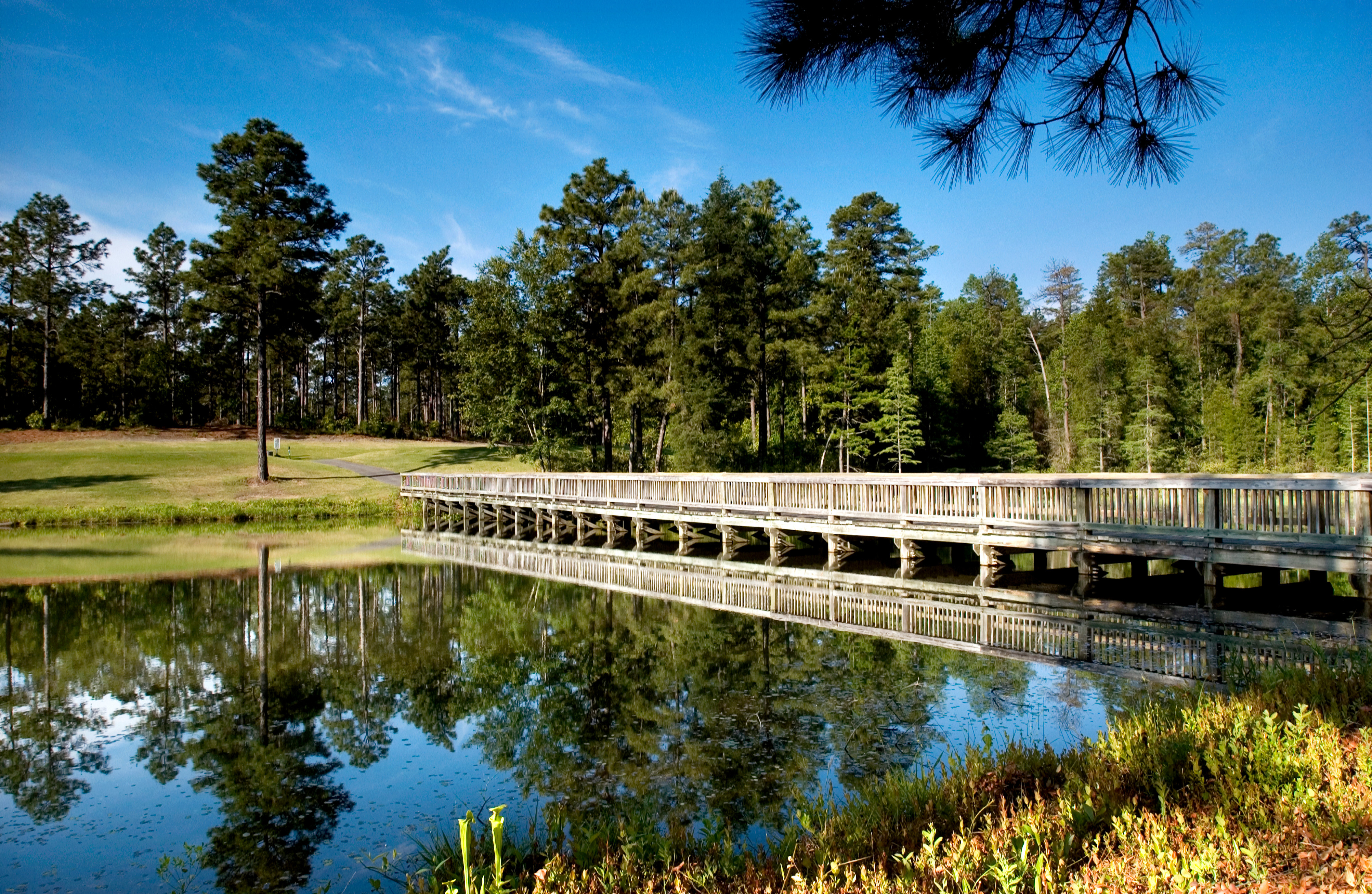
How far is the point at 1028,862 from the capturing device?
351cm

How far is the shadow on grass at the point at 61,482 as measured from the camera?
3444cm

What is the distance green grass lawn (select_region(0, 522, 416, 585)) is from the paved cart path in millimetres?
9745

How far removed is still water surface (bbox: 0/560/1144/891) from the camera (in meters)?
5.77

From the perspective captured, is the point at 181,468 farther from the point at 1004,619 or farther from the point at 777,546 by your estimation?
the point at 1004,619

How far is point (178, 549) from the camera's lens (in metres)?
23.5

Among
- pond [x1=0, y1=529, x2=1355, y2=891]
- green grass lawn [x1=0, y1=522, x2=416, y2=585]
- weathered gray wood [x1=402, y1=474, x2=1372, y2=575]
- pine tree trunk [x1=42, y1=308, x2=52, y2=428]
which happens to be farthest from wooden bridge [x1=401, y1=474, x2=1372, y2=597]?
pine tree trunk [x1=42, y1=308, x2=52, y2=428]

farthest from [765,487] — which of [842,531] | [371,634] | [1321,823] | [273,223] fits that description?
[273,223]

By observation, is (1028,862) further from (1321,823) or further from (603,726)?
(603,726)

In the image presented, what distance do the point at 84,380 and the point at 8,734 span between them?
6448 centimetres

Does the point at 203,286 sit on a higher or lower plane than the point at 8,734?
higher

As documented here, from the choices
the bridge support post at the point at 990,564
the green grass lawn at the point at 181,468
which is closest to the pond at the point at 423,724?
the bridge support post at the point at 990,564

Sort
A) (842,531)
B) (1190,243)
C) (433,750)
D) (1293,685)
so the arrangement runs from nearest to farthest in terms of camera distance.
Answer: (1293,685) → (433,750) → (842,531) → (1190,243)

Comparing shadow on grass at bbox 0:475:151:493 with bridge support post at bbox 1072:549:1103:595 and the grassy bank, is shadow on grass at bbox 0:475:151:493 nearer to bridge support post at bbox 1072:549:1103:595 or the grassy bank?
the grassy bank

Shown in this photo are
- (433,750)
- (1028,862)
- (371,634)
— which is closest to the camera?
(1028,862)
